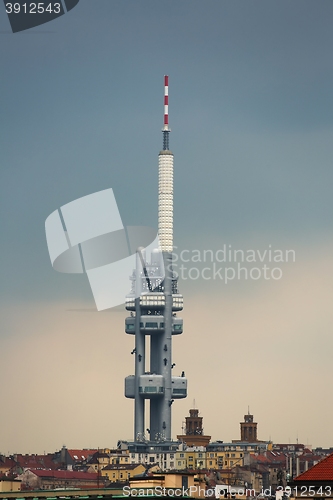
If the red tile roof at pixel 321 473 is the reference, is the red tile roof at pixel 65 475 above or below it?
above

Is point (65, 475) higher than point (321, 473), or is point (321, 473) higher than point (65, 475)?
point (65, 475)

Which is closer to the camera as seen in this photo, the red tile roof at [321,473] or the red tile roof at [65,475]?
the red tile roof at [321,473]

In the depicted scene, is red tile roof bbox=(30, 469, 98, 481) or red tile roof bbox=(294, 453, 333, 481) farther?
red tile roof bbox=(30, 469, 98, 481)

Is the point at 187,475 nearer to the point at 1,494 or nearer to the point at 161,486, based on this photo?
the point at 161,486

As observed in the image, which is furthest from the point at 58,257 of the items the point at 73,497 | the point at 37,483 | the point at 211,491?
the point at 73,497

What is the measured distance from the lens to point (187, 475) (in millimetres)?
58875

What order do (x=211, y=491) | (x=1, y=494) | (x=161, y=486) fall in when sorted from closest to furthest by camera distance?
(x=161, y=486)
(x=1, y=494)
(x=211, y=491)

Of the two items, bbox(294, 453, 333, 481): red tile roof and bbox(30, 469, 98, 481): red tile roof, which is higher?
bbox(30, 469, 98, 481): red tile roof

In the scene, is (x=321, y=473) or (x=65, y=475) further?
(x=65, y=475)

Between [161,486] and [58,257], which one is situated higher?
[58,257]

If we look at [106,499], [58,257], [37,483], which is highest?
[58,257]

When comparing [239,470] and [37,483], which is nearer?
[37,483]

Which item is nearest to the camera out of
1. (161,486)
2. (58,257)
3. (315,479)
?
(315,479)

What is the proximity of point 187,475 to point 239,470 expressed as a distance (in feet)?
432
